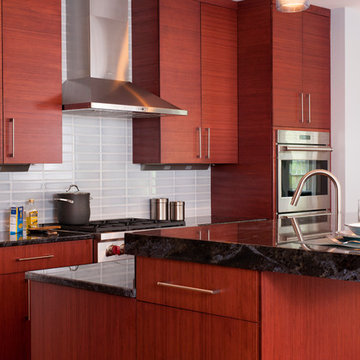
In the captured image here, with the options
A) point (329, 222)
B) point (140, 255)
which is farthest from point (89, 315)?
point (329, 222)

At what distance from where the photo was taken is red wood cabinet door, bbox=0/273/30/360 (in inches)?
138

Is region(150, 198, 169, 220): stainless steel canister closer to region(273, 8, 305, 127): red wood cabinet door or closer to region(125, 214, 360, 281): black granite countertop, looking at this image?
region(273, 8, 305, 127): red wood cabinet door

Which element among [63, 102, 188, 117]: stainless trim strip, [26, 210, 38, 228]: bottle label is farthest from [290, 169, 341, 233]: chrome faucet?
[26, 210, 38, 228]: bottle label

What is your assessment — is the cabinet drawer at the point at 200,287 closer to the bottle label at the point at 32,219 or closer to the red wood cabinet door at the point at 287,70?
the bottle label at the point at 32,219

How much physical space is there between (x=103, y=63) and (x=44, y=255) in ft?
4.86

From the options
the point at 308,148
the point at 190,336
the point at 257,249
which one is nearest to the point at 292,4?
the point at 257,249

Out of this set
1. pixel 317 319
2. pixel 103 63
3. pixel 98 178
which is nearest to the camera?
pixel 317 319

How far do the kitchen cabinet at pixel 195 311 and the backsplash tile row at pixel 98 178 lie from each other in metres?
2.07

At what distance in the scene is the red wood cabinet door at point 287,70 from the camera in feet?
16.3

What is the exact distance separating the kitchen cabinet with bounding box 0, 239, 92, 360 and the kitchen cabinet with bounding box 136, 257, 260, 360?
1.45m

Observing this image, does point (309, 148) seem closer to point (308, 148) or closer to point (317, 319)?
point (308, 148)

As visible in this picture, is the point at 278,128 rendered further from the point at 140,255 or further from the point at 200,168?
the point at 140,255

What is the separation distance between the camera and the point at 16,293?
353 centimetres

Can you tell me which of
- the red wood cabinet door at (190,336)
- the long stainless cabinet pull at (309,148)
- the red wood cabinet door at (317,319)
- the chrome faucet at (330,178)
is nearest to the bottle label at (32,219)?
the red wood cabinet door at (190,336)
